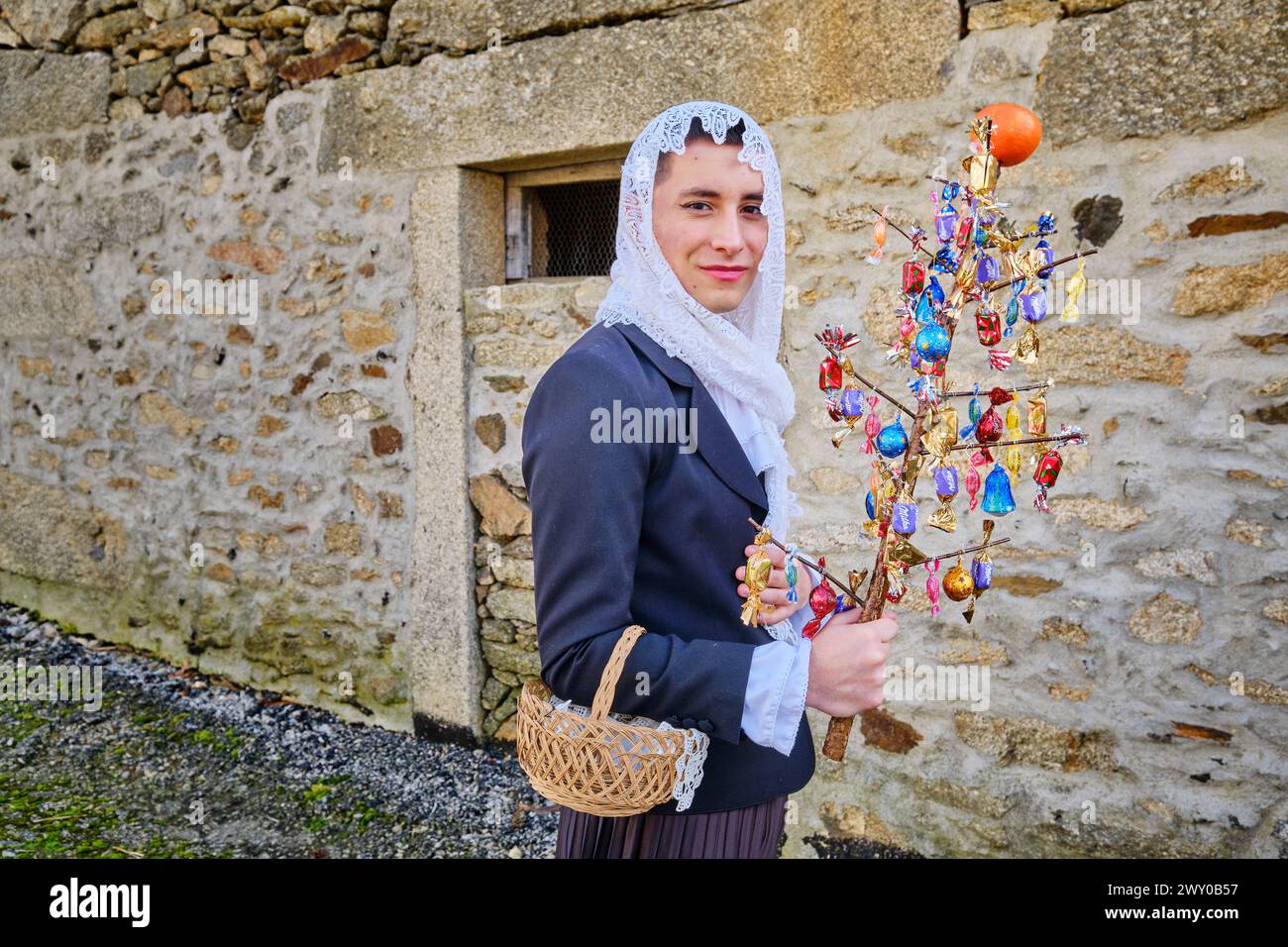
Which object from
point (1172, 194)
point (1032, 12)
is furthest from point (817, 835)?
point (1032, 12)

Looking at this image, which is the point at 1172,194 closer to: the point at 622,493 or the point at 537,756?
the point at 622,493

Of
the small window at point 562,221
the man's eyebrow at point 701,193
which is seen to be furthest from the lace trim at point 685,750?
the small window at point 562,221

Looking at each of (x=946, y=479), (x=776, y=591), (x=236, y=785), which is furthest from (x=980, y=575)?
(x=236, y=785)

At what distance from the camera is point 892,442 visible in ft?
4.00

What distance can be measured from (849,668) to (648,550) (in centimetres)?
31

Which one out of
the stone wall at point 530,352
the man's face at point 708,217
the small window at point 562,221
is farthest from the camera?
the small window at point 562,221

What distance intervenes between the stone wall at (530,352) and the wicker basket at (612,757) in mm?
1673

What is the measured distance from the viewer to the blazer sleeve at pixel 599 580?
1203 mm

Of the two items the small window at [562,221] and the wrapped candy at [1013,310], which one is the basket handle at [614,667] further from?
the small window at [562,221]

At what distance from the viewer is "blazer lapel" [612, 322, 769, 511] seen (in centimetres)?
138

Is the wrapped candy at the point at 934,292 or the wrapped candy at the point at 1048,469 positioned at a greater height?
the wrapped candy at the point at 934,292

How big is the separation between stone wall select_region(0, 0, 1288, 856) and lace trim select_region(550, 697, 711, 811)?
1626 mm

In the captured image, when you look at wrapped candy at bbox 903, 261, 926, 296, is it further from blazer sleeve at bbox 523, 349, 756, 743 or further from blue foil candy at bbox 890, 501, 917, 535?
blazer sleeve at bbox 523, 349, 756, 743

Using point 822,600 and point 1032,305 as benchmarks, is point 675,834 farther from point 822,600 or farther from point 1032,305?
point 1032,305
